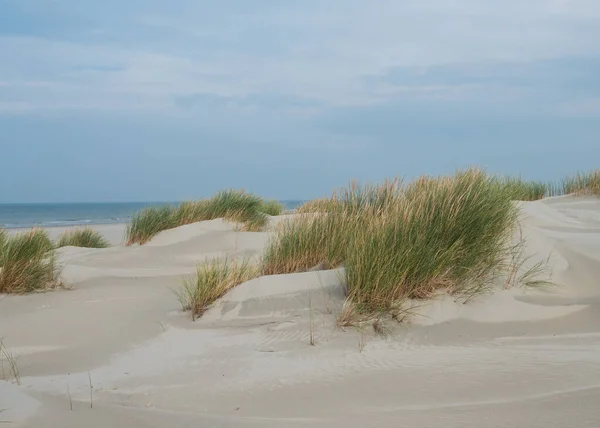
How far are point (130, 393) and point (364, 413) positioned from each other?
4.68ft

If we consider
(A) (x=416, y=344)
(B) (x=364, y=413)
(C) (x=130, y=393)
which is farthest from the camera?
(A) (x=416, y=344)

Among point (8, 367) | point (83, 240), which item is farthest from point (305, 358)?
point (83, 240)

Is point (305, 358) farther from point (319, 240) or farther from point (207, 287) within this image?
point (319, 240)

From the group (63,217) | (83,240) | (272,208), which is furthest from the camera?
(63,217)

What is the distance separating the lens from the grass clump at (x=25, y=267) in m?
6.12

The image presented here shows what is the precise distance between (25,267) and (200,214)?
17.0 feet

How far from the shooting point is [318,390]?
3227mm

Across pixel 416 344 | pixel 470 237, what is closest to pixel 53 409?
pixel 416 344

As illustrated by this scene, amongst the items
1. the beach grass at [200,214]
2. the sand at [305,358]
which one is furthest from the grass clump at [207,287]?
the beach grass at [200,214]

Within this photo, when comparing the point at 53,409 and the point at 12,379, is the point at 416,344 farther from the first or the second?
the point at 12,379

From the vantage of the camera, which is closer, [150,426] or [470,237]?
[150,426]

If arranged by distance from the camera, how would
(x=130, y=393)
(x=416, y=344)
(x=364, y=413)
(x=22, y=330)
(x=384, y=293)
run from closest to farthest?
(x=364, y=413) < (x=130, y=393) < (x=416, y=344) < (x=384, y=293) < (x=22, y=330)

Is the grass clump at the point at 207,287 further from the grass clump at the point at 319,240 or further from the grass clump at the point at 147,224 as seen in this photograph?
the grass clump at the point at 147,224

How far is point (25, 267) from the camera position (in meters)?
6.23
